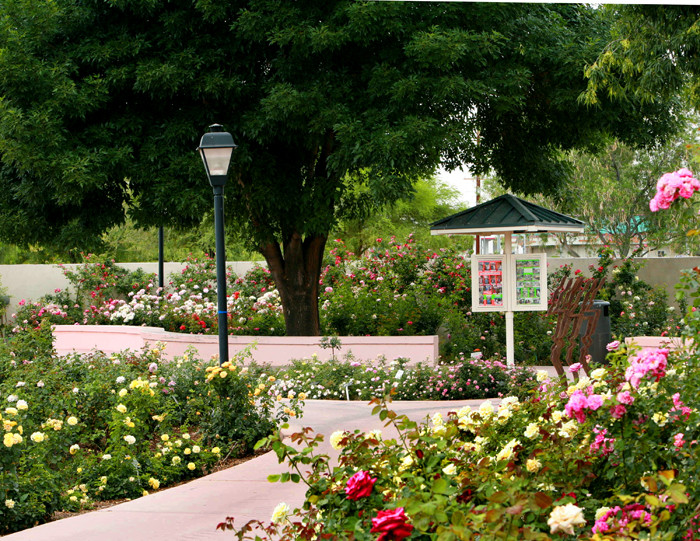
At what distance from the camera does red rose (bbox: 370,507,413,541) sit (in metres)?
3.06

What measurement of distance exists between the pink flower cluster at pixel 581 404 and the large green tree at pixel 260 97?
25.7ft

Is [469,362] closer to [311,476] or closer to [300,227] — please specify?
[300,227]

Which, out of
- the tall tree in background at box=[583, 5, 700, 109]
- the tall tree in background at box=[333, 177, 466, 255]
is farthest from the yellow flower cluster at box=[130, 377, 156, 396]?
the tall tree in background at box=[333, 177, 466, 255]

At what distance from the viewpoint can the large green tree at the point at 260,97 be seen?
38.7 feet

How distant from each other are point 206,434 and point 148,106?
280 inches

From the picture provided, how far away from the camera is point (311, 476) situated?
3996mm

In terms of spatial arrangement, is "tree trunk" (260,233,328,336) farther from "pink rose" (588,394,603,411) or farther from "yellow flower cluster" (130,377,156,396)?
"pink rose" (588,394,603,411)

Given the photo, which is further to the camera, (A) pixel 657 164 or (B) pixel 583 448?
(A) pixel 657 164

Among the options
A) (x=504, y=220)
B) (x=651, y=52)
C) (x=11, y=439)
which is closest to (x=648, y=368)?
(x=11, y=439)

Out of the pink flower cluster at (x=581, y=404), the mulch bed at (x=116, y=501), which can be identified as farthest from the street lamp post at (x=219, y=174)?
the pink flower cluster at (x=581, y=404)

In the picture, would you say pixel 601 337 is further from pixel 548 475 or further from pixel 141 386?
pixel 548 475

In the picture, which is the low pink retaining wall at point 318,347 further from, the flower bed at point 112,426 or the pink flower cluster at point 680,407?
the pink flower cluster at point 680,407

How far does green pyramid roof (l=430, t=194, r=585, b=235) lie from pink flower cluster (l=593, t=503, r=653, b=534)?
8896 millimetres

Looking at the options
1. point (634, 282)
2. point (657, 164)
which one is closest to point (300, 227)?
point (634, 282)
